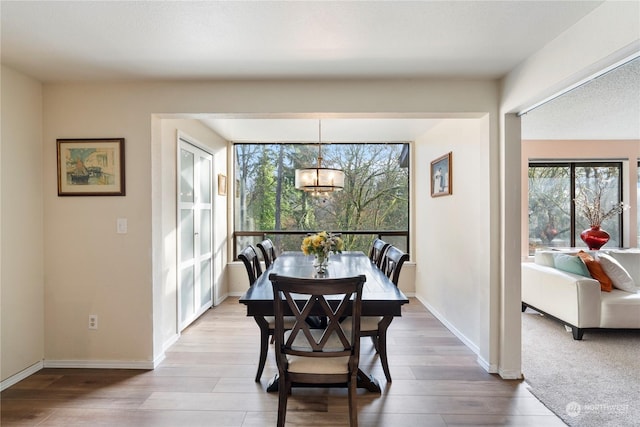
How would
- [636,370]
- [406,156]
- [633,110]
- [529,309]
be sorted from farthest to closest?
[406,156] < [529,309] < [633,110] < [636,370]

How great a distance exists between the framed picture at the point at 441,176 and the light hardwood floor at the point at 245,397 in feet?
5.60

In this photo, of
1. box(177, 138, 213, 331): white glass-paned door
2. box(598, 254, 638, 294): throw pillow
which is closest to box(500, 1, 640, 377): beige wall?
box(598, 254, 638, 294): throw pillow

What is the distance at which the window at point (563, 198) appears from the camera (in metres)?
4.86

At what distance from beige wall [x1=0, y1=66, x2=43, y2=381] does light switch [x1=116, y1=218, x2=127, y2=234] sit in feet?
2.07

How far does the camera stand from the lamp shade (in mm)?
3219

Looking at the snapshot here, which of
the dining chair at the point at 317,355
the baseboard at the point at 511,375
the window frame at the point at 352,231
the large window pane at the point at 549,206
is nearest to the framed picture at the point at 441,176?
the window frame at the point at 352,231

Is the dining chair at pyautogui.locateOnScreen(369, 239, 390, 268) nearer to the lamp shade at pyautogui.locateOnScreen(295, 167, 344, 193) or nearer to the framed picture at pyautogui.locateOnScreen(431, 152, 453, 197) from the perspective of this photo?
the lamp shade at pyautogui.locateOnScreen(295, 167, 344, 193)

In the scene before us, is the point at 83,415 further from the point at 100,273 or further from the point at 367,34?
the point at 367,34

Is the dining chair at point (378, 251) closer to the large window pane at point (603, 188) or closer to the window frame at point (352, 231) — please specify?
the window frame at point (352, 231)

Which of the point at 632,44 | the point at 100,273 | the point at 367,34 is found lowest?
the point at 100,273

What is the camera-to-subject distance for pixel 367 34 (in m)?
1.91

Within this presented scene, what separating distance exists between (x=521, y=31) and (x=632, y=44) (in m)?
0.56

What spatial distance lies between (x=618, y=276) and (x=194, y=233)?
464 cm

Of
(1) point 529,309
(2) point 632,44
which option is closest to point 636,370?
(1) point 529,309
